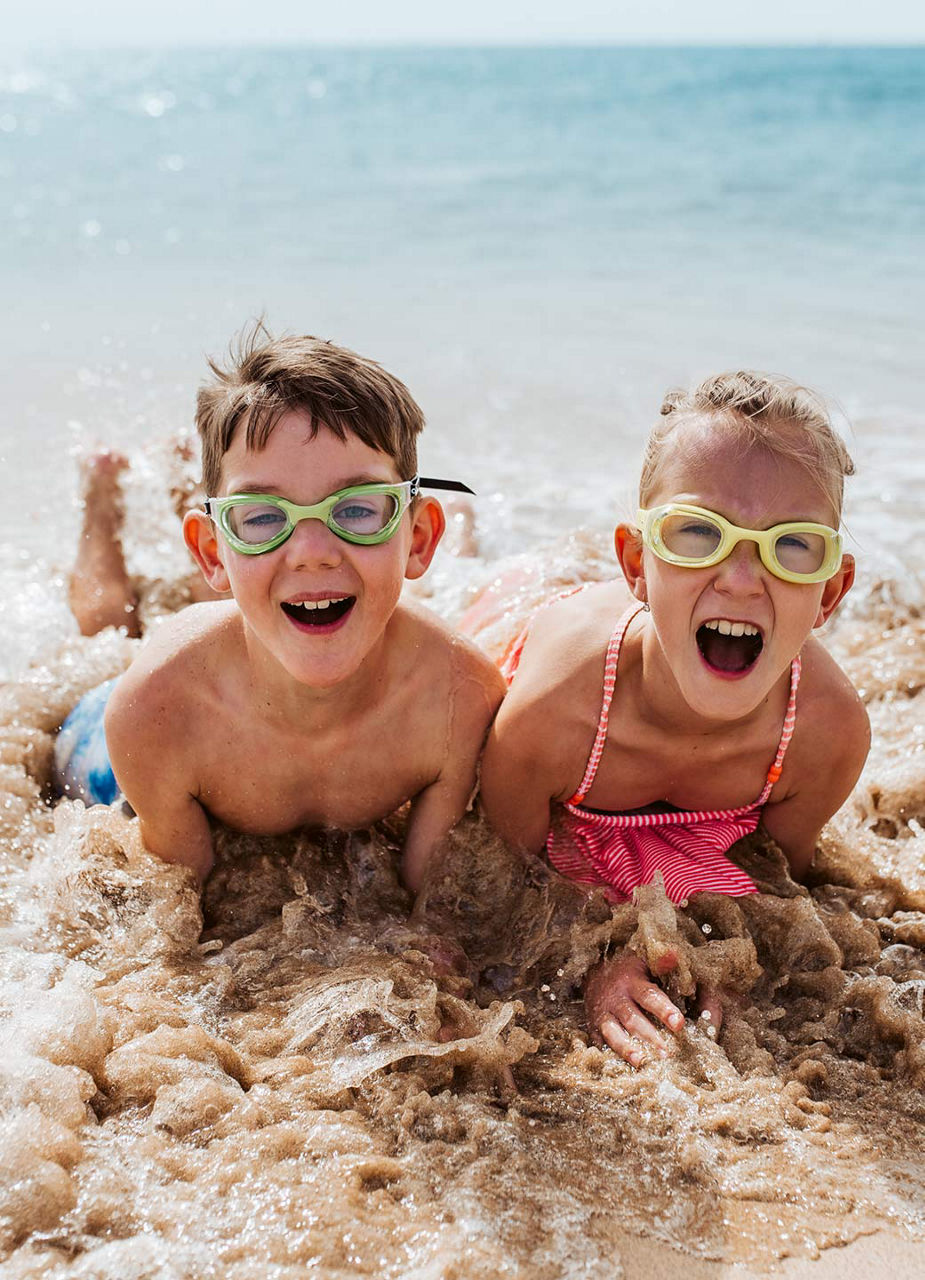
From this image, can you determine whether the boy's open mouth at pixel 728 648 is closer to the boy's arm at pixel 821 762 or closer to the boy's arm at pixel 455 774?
the boy's arm at pixel 821 762

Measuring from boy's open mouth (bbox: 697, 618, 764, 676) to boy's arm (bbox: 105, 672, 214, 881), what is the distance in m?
1.35

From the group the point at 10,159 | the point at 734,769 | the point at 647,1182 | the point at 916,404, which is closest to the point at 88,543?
the point at 734,769

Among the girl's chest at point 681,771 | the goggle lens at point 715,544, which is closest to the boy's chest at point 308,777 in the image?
the girl's chest at point 681,771

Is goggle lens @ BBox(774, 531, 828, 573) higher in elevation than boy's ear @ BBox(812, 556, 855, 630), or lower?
higher

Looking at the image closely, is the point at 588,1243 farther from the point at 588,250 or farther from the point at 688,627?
the point at 588,250

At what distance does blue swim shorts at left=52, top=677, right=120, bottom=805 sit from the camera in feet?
12.3

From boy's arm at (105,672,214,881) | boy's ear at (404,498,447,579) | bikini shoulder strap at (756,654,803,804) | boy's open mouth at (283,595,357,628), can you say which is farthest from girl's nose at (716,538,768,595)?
boy's arm at (105,672,214,881)

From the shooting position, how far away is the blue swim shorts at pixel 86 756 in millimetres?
3760

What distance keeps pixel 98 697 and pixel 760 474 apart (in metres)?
2.26

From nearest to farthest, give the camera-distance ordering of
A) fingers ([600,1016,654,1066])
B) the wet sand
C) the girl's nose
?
the wet sand, fingers ([600,1016,654,1066]), the girl's nose

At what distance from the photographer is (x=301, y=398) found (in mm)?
2854

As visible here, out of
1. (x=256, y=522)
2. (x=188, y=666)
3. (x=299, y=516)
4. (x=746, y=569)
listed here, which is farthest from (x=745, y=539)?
(x=188, y=666)

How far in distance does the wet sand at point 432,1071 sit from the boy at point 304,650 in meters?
0.17

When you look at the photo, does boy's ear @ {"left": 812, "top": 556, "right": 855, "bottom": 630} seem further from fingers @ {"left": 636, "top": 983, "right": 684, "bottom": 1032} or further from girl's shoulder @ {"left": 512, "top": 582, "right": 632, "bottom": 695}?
fingers @ {"left": 636, "top": 983, "right": 684, "bottom": 1032}
